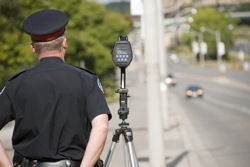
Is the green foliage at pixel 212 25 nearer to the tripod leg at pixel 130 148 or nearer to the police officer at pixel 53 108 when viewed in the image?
the tripod leg at pixel 130 148

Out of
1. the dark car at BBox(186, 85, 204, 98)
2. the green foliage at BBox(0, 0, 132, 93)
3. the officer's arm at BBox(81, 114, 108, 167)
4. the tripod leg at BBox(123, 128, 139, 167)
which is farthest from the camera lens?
the dark car at BBox(186, 85, 204, 98)

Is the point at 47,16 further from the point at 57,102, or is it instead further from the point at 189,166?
the point at 189,166

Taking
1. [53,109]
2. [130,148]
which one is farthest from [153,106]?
[53,109]

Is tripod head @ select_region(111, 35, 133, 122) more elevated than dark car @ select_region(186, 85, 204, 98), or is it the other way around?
→ tripod head @ select_region(111, 35, 133, 122)

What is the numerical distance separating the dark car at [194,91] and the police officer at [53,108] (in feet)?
181

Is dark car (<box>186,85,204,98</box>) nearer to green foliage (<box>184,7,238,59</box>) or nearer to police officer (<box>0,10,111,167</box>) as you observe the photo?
police officer (<box>0,10,111,167</box>)

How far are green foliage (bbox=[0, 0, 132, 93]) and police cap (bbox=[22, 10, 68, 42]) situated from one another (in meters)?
29.6

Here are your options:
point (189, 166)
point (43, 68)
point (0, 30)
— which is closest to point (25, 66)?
point (0, 30)

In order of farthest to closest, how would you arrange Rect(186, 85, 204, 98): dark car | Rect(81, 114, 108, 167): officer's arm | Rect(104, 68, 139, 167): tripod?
Rect(186, 85, 204, 98): dark car < Rect(104, 68, 139, 167): tripod < Rect(81, 114, 108, 167): officer's arm

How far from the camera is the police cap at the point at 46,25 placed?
14.8 ft

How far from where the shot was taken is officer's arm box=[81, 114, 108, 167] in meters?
4.44

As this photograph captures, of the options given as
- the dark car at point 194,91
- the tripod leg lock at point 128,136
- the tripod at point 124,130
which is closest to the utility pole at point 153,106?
the tripod at point 124,130

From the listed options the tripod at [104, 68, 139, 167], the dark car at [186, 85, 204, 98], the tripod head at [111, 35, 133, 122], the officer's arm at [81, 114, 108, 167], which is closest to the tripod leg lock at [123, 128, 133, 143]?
the tripod at [104, 68, 139, 167]

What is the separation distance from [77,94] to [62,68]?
7.7 inches
